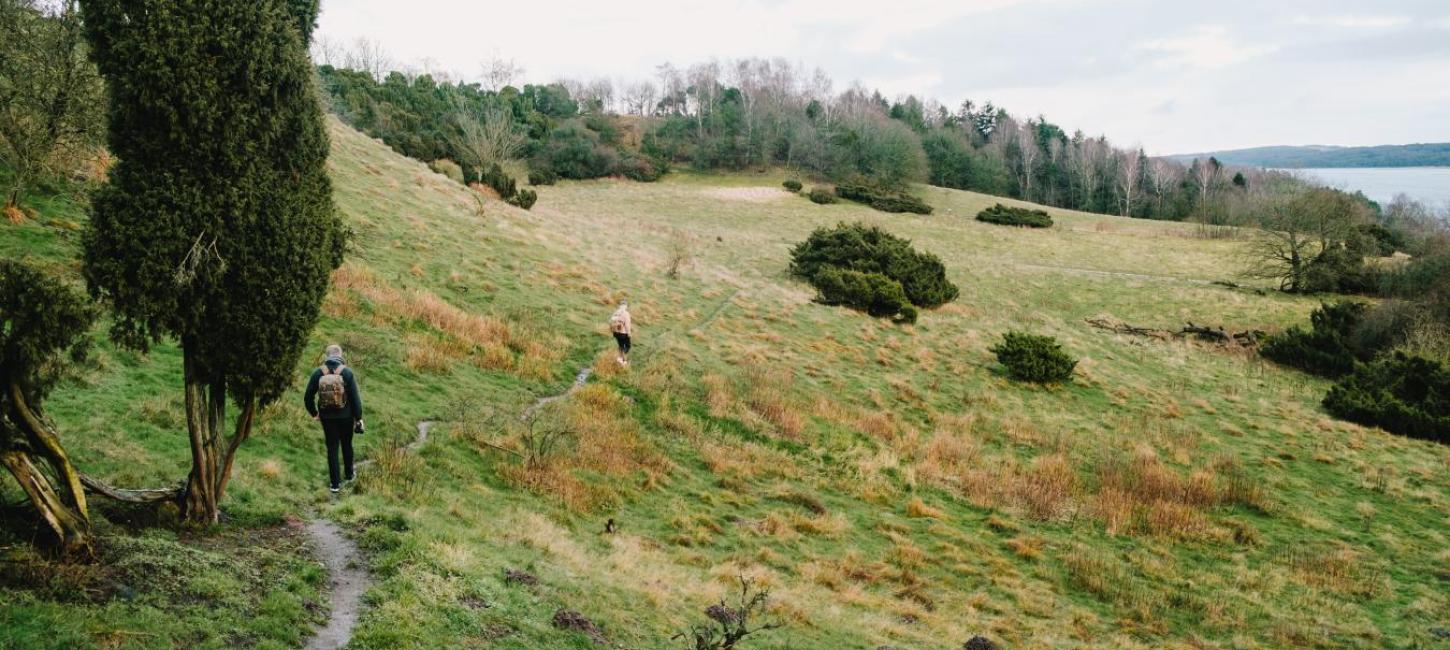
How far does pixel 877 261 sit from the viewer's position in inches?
1583

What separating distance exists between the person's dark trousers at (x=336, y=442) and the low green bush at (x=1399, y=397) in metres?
31.6

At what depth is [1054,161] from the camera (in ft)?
361

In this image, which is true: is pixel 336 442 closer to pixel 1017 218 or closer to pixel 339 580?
pixel 339 580

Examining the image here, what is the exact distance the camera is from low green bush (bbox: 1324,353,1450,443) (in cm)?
2577

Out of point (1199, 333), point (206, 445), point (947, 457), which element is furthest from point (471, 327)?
point (1199, 333)

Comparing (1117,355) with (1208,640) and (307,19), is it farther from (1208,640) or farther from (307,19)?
(307,19)

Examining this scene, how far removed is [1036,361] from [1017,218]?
4621cm

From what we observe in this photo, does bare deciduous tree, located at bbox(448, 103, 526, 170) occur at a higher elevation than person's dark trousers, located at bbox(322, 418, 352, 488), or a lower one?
higher

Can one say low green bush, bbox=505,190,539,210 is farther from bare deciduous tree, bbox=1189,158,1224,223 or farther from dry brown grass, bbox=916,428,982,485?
bare deciduous tree, bbox=1189,158,1224,223

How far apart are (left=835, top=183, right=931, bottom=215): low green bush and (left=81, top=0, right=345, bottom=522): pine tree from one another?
66594 mm

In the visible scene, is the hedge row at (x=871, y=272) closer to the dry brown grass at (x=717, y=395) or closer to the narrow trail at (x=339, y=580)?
the dry brown grass at (x=717, y=395)

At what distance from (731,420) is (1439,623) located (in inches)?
527

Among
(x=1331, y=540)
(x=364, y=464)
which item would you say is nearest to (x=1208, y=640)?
(x=1331, y=540)

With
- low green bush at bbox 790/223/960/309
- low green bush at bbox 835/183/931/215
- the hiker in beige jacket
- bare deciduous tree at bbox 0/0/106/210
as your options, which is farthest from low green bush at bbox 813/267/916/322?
low green bush at bbox 835/183/931/215
